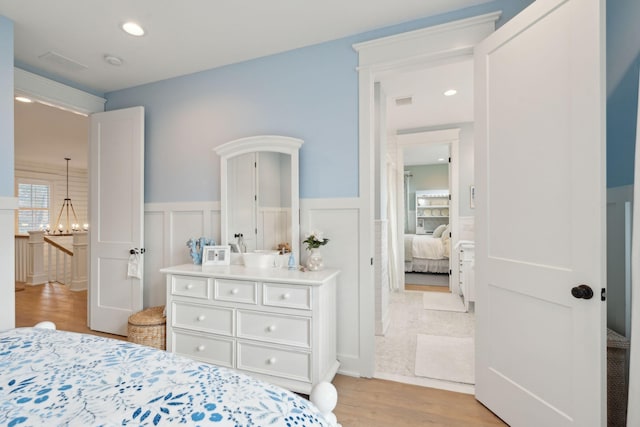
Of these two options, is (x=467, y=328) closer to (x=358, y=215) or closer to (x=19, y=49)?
(x=358, y=215)

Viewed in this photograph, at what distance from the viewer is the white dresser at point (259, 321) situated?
2.04m

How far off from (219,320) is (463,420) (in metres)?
1.74

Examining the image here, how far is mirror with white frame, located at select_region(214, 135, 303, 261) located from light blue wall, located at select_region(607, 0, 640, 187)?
1954mm

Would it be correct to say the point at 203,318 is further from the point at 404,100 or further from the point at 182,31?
the point at 404,100

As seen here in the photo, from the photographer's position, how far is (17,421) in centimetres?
76

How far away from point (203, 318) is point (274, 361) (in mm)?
663

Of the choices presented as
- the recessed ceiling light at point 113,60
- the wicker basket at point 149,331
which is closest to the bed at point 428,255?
the wicker basket at point 149,331

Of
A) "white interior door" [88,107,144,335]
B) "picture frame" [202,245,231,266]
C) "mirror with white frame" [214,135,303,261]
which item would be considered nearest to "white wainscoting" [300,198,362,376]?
"mirror with white frame" [214,135,303,261]

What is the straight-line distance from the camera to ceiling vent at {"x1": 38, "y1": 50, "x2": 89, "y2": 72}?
8.71 ft

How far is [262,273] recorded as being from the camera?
2271 mm

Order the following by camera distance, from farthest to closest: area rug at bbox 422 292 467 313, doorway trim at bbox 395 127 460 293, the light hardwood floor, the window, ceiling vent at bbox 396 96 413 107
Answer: the window
doorway trim at bbox 395 127 460 293
area rug at bbox 422 292 467 313
ceiling vent at bbox 396 96 413 107
the light hardwood floor

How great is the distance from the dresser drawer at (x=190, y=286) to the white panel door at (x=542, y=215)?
1.98 meters

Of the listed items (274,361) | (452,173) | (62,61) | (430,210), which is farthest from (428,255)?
(62,61)

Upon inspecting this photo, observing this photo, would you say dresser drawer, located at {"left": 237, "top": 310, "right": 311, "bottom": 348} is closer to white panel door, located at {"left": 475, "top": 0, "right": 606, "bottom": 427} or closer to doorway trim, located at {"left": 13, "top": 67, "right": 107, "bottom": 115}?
white panel door, located at {"left": 475, "top": 0, "right": 606, "bottom": 427}
